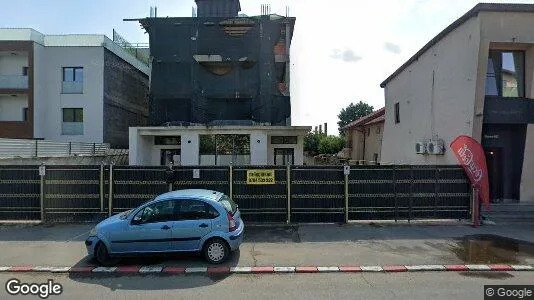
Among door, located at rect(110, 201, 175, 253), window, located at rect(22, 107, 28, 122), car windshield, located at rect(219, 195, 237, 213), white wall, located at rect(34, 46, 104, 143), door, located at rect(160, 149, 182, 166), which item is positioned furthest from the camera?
white wall, located at rect(34, 46, 104, 143)

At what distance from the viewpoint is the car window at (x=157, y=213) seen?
8.37 m

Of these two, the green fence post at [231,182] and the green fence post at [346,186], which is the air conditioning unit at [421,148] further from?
the green fence post at [231,182]

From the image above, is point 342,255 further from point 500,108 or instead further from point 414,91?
point 414,91

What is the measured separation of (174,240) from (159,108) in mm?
17519

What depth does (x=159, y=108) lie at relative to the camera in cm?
2447

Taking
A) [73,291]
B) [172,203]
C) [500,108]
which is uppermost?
[500,108]

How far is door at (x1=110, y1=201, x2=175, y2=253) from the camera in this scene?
824 centimetres

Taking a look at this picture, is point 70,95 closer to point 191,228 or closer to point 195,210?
point 195,210

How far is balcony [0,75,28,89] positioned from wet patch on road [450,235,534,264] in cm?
3152

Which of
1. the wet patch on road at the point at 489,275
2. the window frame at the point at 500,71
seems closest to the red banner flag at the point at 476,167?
the window frame at the point at 500,71

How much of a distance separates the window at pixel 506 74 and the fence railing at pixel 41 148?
21.7m

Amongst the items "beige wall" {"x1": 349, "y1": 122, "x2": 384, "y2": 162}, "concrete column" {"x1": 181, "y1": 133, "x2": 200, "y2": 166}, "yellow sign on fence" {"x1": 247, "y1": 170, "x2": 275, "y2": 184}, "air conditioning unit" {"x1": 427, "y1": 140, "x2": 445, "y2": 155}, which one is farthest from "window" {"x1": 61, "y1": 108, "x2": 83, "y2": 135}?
"air conditioning unit" {"x1": 427, "y1": 140, "x2": 445, "y2": 155}

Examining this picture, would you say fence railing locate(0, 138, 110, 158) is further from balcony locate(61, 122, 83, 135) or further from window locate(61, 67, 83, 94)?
window locate(61, 67, 83, 94)

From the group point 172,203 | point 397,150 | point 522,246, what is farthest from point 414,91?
point 172,203
